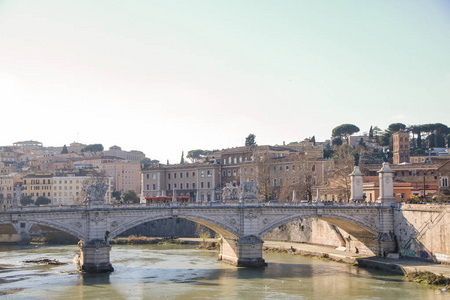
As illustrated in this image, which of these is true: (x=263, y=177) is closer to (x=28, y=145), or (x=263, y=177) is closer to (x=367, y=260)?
(x=367, y=260)

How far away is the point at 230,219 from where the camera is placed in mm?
40625

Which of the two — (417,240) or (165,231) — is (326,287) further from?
(165,231)

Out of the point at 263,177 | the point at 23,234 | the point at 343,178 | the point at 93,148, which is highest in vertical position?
the point at 93,148

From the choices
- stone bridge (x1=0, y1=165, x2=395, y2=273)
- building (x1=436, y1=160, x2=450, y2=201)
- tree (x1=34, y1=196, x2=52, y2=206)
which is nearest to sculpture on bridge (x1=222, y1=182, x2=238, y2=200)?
stone bridge (x1=0, y1=165, x2=395, y2=273)

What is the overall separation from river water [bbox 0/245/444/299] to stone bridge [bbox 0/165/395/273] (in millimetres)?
1509

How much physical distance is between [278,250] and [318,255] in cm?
531

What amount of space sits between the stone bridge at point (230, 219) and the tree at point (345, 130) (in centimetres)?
6067

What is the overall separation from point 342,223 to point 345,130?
208ft

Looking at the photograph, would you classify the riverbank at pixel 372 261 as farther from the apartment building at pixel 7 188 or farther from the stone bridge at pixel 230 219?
the apartment building at pixel 7 188

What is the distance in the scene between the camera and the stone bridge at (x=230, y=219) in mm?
36375

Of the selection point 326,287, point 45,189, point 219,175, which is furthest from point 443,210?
point 45,189

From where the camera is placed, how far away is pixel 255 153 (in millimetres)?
75688

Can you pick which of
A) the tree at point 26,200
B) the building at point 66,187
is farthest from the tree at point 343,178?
the tree at point 26,200

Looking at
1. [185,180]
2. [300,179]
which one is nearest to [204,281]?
[300,179]
